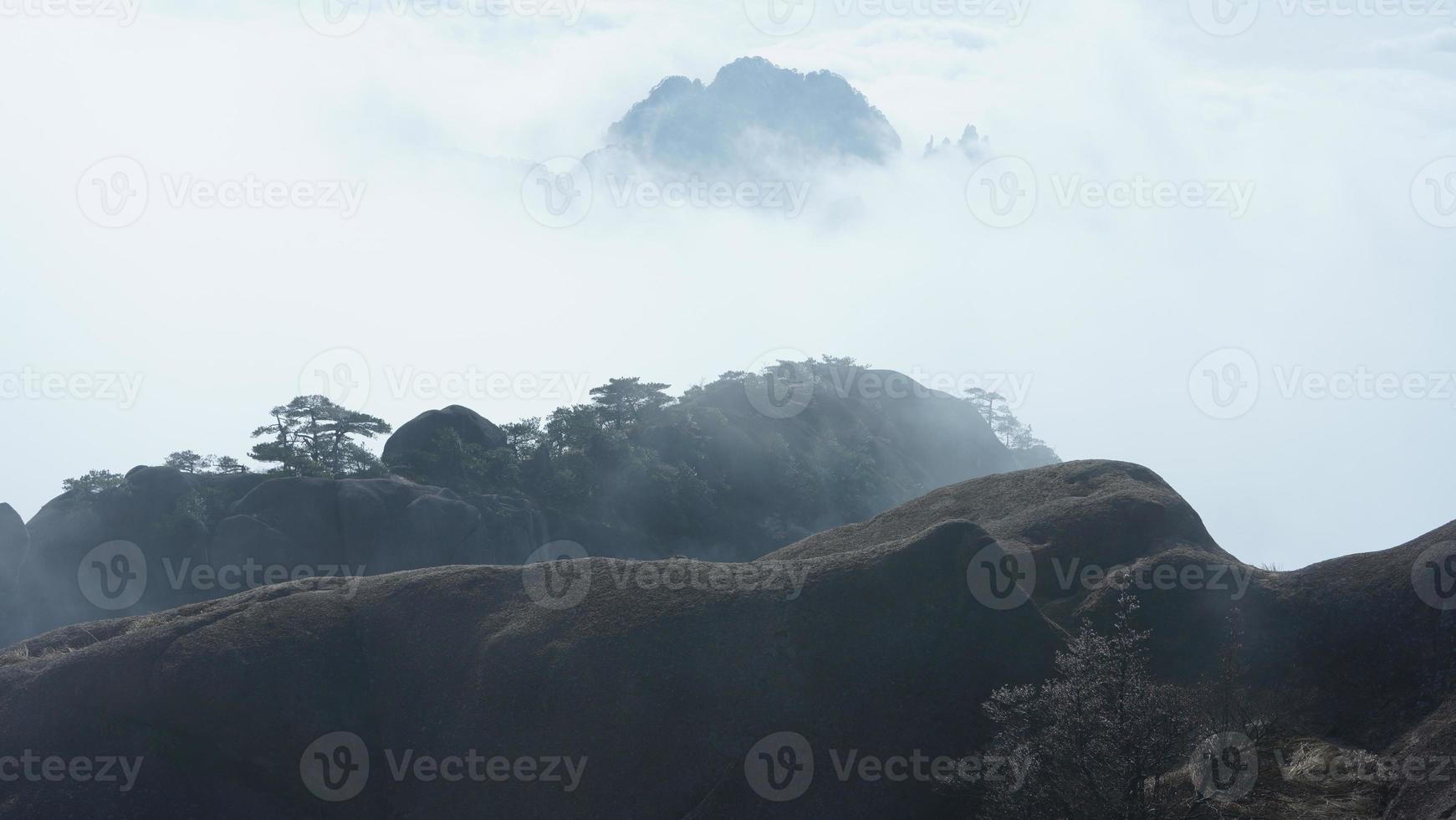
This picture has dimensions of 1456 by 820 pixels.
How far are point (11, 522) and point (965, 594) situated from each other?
6083cm

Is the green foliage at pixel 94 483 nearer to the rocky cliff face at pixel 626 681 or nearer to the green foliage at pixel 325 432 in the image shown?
the green foliage at pixel 325 432

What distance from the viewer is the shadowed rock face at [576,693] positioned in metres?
16.2

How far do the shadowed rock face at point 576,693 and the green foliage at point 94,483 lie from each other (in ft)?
162

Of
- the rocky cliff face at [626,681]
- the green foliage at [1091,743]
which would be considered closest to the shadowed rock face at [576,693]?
the rocky cliff face at [626,681]

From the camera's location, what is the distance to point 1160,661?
63.3ft

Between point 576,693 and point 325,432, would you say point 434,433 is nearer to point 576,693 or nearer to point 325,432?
point 325,432

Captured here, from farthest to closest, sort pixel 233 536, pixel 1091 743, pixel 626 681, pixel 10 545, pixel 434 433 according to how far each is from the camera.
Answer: pixel 434 433 → pixel 10 545 → pixel 233 536 → pixel 626 681 → pixel 1091 743

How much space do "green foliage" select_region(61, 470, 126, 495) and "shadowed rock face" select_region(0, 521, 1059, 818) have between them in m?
49.4

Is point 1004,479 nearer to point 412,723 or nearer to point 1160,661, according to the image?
point 1160,661

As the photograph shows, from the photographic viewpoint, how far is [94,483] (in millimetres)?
62844

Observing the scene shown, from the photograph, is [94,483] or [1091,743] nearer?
[1091,743]

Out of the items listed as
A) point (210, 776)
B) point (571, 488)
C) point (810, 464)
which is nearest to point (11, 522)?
point (571, 488)

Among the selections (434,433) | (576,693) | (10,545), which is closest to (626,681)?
(576,693)

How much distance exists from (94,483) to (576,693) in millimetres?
57397
